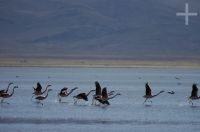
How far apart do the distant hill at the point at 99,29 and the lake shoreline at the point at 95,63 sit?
4.94 metres

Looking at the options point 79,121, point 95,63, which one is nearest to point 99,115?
point 79,121

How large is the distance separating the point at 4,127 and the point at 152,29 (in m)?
107

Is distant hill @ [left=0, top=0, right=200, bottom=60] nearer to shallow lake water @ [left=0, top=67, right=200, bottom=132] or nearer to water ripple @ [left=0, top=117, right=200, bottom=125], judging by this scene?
shallow lake water @ [left=0, top=67, right=200, bottom=132]

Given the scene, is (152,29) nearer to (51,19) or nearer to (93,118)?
(51,19)

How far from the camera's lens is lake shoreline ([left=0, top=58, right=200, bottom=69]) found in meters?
92.5

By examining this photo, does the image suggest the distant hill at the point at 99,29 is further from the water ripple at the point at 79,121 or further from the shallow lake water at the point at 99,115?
the water ripple at the point at 79,121

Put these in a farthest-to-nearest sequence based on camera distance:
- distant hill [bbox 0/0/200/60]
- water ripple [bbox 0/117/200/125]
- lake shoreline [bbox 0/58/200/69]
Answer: distant hill [bbox 0/0/200/60] → lake shoreline [bbox 0/58/200/69] → water ripple [bbox 0/117/200/125]

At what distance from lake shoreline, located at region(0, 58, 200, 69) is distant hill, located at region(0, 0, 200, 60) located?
4.94 m

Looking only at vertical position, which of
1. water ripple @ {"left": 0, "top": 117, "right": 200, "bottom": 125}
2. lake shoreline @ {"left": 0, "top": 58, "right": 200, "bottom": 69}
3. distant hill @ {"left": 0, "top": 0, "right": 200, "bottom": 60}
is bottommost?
water ripple @ {"left": 0, "top": 117, "right": 200, "bottom": 125}

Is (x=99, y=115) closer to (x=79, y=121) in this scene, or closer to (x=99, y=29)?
(x=79, y=121)

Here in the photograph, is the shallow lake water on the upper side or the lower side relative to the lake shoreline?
lower

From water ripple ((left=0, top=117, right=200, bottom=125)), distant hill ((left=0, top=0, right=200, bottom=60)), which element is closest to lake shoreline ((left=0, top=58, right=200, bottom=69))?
distant hill ((left=0, top=0, right=200, bottom=60))

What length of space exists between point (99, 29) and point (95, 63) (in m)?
29.8

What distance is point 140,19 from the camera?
5374 inches
